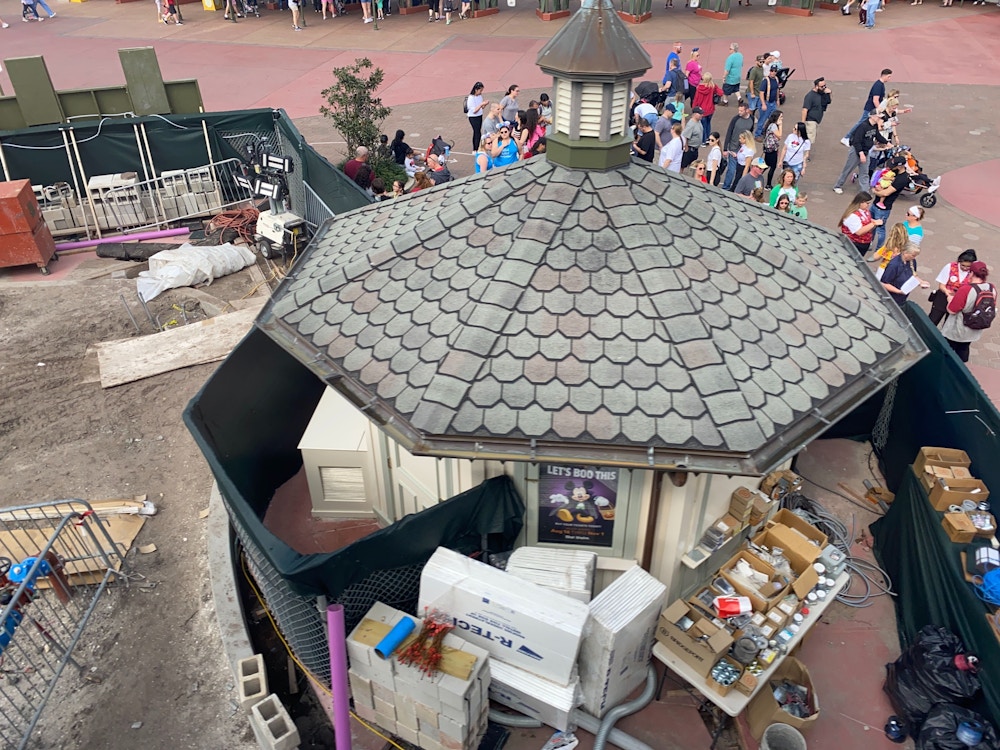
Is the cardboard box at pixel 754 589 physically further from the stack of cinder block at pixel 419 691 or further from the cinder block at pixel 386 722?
the cinder block at pixel 386 722

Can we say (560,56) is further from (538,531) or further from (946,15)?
(946,15)

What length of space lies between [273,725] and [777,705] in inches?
186

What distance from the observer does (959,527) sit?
7664 millimetres

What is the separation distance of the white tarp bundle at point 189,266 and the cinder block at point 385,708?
1039 cm

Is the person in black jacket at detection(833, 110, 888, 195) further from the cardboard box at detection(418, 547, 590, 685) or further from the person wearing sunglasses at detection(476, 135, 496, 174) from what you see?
the cardboard box at detection(418, 547, 590, 685)

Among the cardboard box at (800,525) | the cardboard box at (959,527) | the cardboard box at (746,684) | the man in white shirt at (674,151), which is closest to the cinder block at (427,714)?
the cardboard box at (746,684)

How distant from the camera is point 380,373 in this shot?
6809 mm

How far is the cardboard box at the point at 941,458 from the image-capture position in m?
8.54

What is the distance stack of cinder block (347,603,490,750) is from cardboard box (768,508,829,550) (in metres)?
3.74

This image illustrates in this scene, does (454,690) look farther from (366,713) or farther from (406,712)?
(366,713)

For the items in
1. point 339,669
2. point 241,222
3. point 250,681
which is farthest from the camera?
point 241,222

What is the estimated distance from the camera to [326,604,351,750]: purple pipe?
607 centimetres

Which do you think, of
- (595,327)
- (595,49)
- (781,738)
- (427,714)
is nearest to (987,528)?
(781,738)

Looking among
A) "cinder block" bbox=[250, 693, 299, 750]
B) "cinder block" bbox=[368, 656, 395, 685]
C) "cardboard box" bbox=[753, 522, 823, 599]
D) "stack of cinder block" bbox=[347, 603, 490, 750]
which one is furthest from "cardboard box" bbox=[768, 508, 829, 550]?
"cinder block" bbox=[250, 693, 299, 750]
